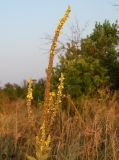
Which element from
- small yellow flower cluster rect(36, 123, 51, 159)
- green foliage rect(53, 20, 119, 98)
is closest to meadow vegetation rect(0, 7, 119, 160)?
green foliage rect(53, 20, 119, 98)

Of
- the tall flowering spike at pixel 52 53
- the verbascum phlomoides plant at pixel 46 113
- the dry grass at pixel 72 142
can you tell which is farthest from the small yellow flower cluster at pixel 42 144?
the dry grass at pixel 72 142

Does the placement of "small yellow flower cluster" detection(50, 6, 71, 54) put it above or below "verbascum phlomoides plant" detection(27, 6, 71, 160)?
above

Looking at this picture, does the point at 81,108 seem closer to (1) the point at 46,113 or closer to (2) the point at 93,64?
(2) the point at 93,64

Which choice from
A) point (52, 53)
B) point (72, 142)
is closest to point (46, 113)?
point (52, 53)

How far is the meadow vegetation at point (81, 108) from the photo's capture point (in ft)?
24.7

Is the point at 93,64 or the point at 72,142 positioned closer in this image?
the point at 72,142

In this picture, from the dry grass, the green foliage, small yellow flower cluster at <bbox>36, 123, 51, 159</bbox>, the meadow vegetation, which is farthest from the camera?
the green foliage

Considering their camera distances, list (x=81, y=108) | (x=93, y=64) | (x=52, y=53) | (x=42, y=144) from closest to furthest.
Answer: (x=52, y=53), (x=42, y=144), (x=81, y=108), (x=93, y=64)

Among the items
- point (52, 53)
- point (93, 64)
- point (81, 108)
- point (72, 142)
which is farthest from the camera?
point (93, 64)

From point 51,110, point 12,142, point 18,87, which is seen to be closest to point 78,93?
point 12,142

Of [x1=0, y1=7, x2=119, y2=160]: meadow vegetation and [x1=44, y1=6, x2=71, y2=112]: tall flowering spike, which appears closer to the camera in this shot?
[x1=44, y1=6, x2=71, y2=112]: tall flowering spike

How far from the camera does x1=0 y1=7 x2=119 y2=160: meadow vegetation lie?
7.52 metres

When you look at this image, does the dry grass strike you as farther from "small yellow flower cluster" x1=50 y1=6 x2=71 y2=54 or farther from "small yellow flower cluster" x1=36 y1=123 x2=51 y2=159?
"small yellow flower cluster" x1=50 y1=6 x2=71 y2=54

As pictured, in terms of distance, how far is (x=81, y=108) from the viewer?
1447 cm
